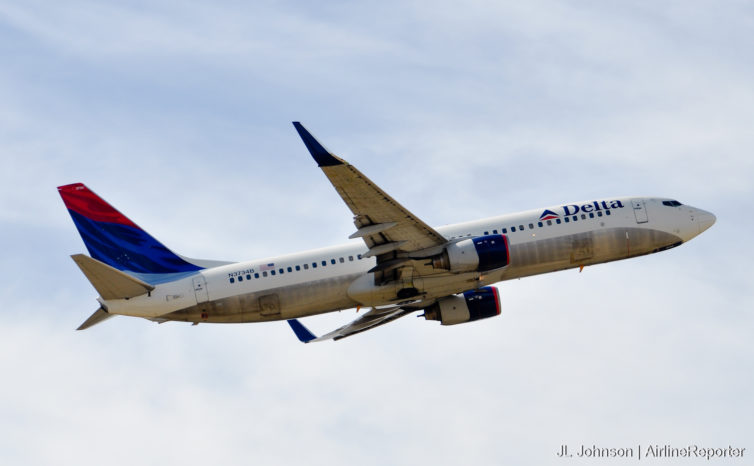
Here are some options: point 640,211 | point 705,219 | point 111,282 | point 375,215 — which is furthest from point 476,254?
point 111,282

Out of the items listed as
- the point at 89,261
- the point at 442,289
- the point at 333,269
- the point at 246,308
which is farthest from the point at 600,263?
the point at 89,261

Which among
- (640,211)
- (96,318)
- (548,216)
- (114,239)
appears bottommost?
(96,318)

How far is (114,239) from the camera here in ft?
164

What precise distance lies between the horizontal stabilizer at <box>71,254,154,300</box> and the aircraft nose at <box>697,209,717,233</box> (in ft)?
97.0

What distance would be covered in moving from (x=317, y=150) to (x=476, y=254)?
10097 mm

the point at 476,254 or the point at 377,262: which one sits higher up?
the point at 377,262

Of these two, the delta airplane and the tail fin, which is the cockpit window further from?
the tail fin

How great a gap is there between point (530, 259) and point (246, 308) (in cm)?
1454

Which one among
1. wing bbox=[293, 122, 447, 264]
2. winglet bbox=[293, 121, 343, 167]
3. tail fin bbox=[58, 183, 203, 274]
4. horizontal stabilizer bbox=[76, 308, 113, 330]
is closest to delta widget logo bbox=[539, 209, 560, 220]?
wing bbox=[293, 122, 447, 264]

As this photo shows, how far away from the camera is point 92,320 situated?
1868 inches

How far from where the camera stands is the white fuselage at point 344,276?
A: 47406mm

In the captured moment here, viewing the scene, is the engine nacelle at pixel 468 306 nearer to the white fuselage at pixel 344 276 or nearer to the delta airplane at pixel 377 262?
the delta airplane at pixel 377 262

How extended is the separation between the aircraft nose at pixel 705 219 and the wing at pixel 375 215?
15742 mm

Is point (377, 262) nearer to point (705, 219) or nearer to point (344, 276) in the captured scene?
point (344, 276)
